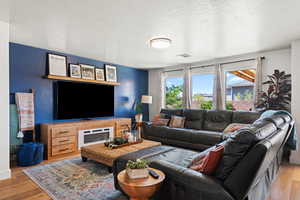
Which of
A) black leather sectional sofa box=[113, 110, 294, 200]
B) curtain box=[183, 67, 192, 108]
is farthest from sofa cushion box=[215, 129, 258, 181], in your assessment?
curtain box=[183, 67, 192, 108]

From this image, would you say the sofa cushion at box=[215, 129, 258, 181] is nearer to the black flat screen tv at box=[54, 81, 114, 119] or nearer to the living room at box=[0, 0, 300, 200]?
the living room at box=[0, 0, 300, 200]

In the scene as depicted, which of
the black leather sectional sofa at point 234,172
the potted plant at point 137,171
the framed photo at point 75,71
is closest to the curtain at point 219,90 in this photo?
the black leather sectional sofa at point 234,172

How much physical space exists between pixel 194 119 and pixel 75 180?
3.13 metres

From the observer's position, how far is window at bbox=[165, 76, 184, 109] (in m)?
5.87

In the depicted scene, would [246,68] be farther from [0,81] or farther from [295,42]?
[0,81]

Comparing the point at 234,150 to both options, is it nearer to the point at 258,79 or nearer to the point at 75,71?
the point at 258,79

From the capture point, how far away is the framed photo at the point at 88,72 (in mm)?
4538

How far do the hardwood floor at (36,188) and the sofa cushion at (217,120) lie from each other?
1413 mm

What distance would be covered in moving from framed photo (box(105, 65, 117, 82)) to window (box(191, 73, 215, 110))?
8.30 feet

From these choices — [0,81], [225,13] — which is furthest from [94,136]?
[225,13]

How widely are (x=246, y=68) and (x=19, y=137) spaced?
Answer: 5.49 meters

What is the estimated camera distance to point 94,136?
4.35 metres

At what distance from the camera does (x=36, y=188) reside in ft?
7.66

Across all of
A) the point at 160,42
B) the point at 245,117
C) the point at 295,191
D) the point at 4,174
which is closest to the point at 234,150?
the point at 295,191
